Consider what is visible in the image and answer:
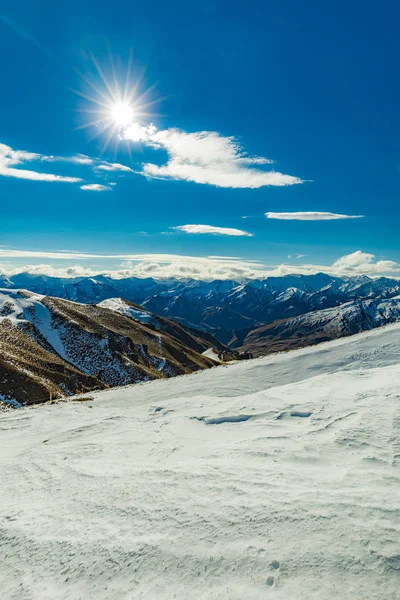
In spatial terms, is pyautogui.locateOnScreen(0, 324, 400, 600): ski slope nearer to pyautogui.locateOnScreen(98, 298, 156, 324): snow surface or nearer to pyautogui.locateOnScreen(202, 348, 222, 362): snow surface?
pyautogui.locateOnScreen(202, 348, 222, 362): snow surface

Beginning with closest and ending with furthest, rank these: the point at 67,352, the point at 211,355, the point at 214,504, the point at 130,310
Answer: the point at 214,504 < the point at 67,352 < the point at 211,355 < the point at 130,310

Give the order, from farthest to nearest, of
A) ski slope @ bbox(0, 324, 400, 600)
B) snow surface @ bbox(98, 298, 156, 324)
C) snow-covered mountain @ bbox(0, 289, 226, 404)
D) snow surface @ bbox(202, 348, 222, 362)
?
1. snow surface @ bbox(98, 298, 156, 324)
2. snow surface @ bbox(202, 348, 222, 362)
3. snow-covered mountain @ bbox(0, 289, 226, 404)
4. ski slope @ bbox(0, 324, 400, 600)

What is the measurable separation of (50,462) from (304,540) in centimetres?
778

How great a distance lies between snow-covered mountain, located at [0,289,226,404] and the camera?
48.9 metres

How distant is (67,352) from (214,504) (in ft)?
262

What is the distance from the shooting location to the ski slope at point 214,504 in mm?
4938

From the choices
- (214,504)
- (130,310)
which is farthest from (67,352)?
(130,310)

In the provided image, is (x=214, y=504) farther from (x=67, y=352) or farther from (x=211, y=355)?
(x=211, y=355)

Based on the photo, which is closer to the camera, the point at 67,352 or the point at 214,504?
the point at 214,504

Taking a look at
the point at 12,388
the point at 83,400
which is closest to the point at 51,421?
the point at 83,400

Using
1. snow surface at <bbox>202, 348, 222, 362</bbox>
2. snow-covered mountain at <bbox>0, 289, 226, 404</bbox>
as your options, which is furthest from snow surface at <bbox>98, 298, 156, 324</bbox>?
snow-covered mountain at <bbox>0, 289, 226, 404</bbox>

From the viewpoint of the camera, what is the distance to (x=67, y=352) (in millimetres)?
79375

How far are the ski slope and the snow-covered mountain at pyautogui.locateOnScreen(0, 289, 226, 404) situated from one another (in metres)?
38.9

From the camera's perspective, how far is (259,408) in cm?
1331
